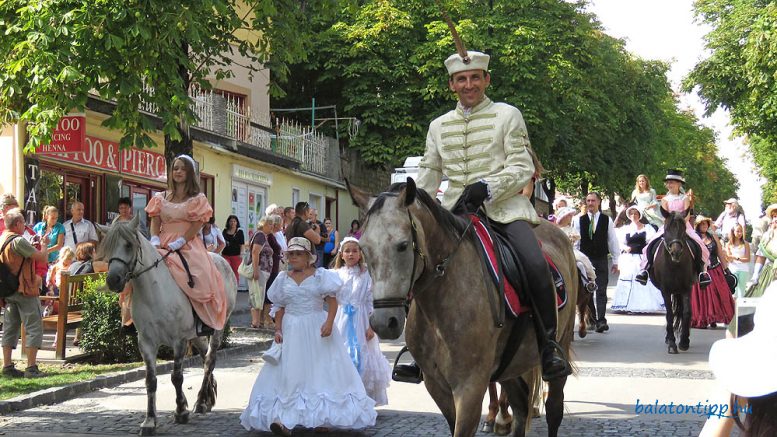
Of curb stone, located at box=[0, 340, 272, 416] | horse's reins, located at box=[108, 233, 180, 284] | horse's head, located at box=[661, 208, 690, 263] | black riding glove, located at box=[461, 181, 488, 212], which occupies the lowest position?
curb stone, located at box=[0, 340, 272, 416]

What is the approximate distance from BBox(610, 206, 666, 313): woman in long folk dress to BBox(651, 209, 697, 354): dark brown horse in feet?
14.2

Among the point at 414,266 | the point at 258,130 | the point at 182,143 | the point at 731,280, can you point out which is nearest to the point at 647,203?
the point at 731,280

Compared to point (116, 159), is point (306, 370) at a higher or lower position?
lower

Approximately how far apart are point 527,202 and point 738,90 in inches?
1414

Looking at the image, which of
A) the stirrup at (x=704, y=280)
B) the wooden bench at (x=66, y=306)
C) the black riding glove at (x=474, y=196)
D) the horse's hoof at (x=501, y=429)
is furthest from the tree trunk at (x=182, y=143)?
the black riding glove at (x=474, y=196)

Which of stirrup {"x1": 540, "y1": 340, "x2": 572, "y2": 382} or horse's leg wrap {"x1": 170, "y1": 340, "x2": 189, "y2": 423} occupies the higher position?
stirrup {"x1": 540, "y1": 340, "x2": 572, "y2": 382}

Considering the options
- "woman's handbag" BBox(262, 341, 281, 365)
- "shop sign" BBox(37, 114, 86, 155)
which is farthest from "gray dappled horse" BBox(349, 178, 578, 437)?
"shop sign" BBox(37, 114, 86, 155)

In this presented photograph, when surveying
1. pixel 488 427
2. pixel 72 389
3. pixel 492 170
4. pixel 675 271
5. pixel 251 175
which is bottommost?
pixel 488 427

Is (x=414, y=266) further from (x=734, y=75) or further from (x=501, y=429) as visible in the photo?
(x=734, y=75)

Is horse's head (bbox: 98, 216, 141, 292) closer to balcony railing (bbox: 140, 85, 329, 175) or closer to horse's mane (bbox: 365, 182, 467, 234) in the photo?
horse's mane (bbox: 365, 182, 467, 234)

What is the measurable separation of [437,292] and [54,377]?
7.39 m

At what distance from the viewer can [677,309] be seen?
15.2 m

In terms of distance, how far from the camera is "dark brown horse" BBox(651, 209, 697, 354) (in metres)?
15.1

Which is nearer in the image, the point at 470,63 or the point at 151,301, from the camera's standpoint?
the point at 470,63
